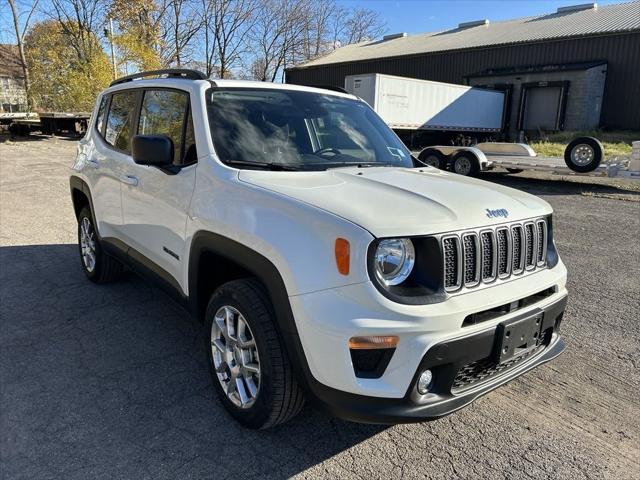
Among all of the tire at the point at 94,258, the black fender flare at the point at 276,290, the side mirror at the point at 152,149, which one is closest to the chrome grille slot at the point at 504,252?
the black fender flare at the point at 276,290

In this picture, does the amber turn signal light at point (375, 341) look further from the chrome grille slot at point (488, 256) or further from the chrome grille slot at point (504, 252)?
the chrome grille slot at point (504, 252)

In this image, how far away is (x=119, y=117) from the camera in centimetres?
441

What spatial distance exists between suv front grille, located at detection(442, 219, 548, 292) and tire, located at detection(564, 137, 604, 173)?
1019 centimetres

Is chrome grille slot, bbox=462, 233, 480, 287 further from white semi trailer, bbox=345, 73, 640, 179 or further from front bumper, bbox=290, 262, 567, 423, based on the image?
white semi trailer, bbox=345, 73, 640, 179

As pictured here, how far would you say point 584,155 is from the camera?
1168cm

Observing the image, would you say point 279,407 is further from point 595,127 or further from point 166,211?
point 595,127

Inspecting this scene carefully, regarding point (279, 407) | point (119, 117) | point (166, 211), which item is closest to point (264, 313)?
point (279, 407)

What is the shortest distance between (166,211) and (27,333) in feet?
5.43

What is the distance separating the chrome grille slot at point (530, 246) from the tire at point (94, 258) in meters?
3.64

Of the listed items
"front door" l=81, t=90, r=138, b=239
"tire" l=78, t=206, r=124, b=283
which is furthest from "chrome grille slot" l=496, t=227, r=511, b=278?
"tire" l=78, t=206, r=124, b=283

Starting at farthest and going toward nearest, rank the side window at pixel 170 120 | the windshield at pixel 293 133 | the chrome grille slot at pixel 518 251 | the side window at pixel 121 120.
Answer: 1. the side window at pixel 121 120
2. the side window at pixel 170 120
3. the windshield at pixel 293 133
4. the chrome grille slot at pixel 518 251

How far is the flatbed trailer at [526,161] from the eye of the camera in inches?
453

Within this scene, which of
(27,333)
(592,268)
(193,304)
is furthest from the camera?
(592,268)

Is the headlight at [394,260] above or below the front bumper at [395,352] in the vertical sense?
above
